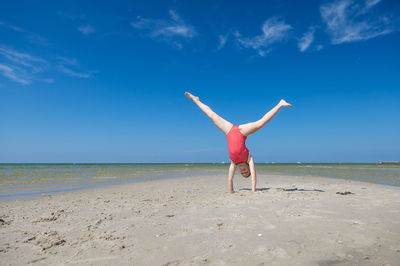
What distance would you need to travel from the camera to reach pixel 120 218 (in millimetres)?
4957

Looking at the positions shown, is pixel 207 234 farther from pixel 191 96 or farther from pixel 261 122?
pixel 191 96

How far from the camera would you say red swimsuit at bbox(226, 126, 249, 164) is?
802 cm

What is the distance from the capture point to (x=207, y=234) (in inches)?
150

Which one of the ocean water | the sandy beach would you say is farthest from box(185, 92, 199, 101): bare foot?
the ocean water

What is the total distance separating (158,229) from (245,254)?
1758 millimetres

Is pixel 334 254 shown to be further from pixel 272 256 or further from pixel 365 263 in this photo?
pixel 272 256

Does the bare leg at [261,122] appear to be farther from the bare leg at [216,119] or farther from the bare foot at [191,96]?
the bare foot at [191,96]

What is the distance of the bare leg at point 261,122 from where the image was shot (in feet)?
25.6

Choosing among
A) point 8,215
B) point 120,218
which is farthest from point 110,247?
point 8,215

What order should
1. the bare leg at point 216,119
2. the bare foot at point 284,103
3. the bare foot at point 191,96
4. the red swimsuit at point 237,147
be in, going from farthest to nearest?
the bare foot at point 191,96 < the bare leg at point 216,119 < the red swimsuit at point 237,147 < the bare foot at point 284,103

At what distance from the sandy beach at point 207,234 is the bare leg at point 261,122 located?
271 centimetres

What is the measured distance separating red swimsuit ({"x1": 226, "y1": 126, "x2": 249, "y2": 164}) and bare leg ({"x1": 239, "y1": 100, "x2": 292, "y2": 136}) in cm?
21

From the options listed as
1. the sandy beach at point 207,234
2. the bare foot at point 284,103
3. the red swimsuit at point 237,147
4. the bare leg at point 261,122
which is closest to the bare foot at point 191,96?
the red swimsuit at point 237,147

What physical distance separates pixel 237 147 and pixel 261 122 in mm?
1178
